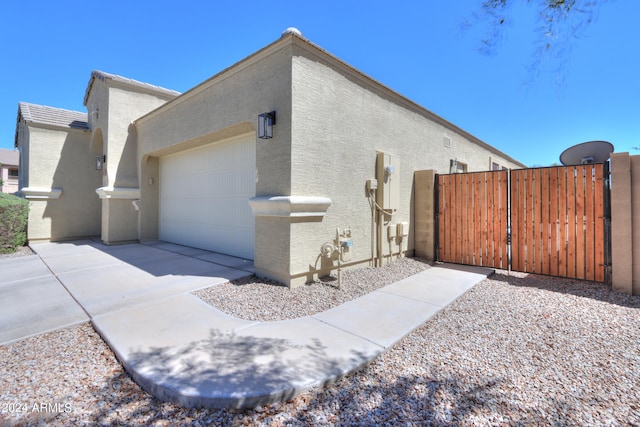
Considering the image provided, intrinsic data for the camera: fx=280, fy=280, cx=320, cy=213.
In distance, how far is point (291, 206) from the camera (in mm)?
4559

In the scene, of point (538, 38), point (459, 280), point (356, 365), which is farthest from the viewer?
point (459, 280)

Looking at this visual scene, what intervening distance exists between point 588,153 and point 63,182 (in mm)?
15569

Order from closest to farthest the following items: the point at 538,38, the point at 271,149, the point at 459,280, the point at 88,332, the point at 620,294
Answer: the point at 538,38 < the point at 88,332 < the point at 620,294 < the point at 271,149 < the point at 459,280

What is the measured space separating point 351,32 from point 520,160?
17.5m

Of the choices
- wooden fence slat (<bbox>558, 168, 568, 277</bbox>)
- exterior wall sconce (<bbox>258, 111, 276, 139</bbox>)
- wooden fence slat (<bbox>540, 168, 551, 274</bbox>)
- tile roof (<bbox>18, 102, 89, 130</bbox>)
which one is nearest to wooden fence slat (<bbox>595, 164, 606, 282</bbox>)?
wooden fence slat (<bbox>558, 168, 568, 277</bbox>)

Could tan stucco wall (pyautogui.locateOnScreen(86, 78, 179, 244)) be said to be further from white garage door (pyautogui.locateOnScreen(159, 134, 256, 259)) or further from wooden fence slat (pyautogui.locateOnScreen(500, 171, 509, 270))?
wooden fence slat (pyautogui.locateOnScreen(500, 171, 509, 270))

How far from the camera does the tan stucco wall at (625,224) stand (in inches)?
184

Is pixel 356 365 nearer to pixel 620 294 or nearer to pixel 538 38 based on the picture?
pixel 538 38

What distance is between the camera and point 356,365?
100 inches

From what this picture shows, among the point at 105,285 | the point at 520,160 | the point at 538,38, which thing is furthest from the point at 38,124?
the point at 520,160

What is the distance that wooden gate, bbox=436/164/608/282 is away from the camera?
518cm

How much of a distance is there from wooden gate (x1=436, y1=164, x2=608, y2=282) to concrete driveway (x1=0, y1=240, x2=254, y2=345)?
509 cm

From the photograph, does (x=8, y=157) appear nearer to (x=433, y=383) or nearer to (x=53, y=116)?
(x=53, y=116)

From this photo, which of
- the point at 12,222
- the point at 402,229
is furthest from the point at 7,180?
the point at 402,229
